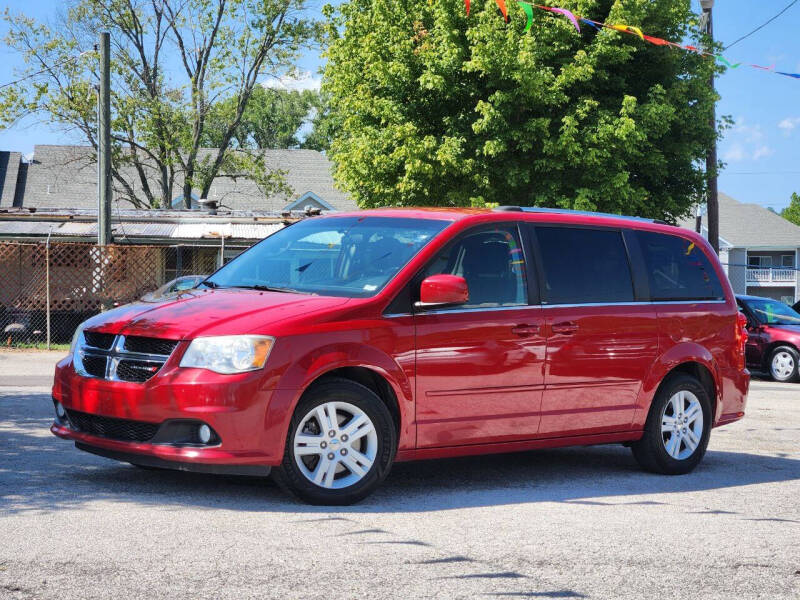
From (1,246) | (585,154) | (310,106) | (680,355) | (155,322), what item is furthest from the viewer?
(310,106)

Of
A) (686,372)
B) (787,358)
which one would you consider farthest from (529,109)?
(686,372)

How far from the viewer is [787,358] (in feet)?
66.8

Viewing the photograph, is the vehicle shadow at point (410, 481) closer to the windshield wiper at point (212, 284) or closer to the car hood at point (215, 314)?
the car hood at point (215, 314)

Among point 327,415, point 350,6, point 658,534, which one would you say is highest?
point 350,6

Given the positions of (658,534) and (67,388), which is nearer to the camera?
(658,534)

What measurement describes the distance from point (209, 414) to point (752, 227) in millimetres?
58633

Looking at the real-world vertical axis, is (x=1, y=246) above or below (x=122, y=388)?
above

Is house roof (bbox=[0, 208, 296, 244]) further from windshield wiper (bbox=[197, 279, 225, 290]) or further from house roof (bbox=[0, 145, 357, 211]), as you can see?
windshield wiper (bbox=[197, 279, 225, 290])

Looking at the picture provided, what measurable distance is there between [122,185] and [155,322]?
40.5 m

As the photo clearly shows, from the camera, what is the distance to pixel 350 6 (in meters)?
31.2

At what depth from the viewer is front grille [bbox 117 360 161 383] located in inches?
247

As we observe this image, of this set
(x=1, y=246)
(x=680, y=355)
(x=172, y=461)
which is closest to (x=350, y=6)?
(x=1, y=246)

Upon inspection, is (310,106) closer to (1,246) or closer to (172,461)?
(1,246)

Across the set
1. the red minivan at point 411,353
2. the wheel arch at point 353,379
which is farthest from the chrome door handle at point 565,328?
the wheel arch at point 353,379
